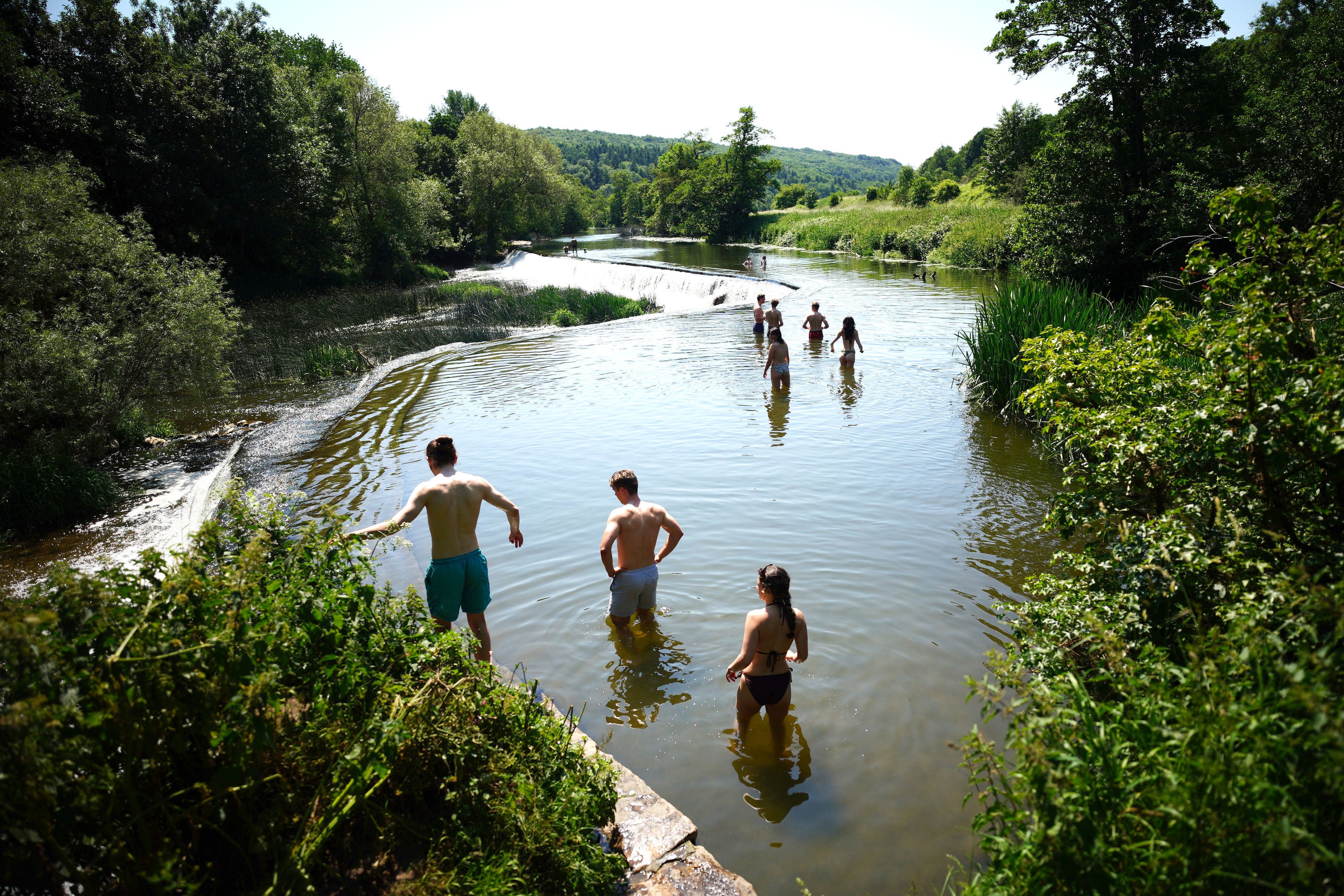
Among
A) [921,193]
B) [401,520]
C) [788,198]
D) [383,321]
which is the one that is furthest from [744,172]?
[401,520]

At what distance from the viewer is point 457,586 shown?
558 cm

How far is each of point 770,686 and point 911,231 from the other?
47.8 meters

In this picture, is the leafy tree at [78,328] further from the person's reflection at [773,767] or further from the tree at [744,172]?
the tree at [744,172]

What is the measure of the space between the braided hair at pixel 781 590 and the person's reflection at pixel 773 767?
0.83 meters

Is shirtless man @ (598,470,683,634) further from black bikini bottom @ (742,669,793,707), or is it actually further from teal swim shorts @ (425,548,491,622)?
black bikini bottom @ (742,669,793,707)

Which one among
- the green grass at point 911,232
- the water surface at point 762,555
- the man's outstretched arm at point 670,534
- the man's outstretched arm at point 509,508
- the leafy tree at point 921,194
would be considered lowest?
the water surface at point 762,555

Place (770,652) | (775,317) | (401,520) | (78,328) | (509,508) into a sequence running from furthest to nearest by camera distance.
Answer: (775,317) → (78,328) → (509,508) → (401,520) → (770,652)

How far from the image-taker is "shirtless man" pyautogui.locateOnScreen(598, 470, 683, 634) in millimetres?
5871

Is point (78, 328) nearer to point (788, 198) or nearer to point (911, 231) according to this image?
point (911, 231)

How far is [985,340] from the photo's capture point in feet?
40.0

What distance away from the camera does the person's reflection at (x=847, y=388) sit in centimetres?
1349

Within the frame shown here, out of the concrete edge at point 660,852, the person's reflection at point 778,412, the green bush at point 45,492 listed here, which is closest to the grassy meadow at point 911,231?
the person's reflection at point 778,412

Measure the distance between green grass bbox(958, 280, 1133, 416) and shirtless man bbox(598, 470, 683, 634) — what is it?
7516mm

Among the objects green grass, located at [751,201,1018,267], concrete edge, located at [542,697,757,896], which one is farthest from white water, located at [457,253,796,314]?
concrete edge, located at [542,697,757,896]
